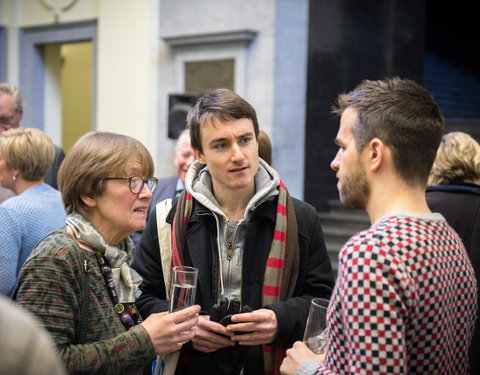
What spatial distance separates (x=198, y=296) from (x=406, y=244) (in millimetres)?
1102

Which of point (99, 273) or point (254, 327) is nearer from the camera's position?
point (99, 273)

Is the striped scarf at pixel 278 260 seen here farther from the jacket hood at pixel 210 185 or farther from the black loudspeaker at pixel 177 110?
the black loudspeaker at pixel 177 110

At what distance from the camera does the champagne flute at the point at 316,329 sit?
6.33ft

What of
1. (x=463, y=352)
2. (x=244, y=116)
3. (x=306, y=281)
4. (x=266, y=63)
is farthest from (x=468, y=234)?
(x=266, y=63)

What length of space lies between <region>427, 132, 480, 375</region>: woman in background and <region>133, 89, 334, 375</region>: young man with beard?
1.14 metres

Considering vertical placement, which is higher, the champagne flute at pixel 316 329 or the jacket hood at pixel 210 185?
the jacket hood at pixel 210 185

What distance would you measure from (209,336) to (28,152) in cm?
166

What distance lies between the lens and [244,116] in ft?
8.48

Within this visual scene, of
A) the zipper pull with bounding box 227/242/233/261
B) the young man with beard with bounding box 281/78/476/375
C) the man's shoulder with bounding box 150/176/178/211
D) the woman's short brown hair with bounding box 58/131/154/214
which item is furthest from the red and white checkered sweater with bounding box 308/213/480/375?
the man's shoulder with bounding box 150/176/178/211

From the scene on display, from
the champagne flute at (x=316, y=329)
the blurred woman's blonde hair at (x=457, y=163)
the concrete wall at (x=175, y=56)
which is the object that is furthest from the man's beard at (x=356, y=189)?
the concrete wall at (x=175, y=56)

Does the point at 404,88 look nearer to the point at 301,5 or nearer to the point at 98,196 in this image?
the point at 98,196

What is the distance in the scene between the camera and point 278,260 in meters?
2.45

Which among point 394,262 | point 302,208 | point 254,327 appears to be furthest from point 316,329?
point 302,208

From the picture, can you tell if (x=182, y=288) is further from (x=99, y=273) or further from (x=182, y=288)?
(x=99, y=273)
